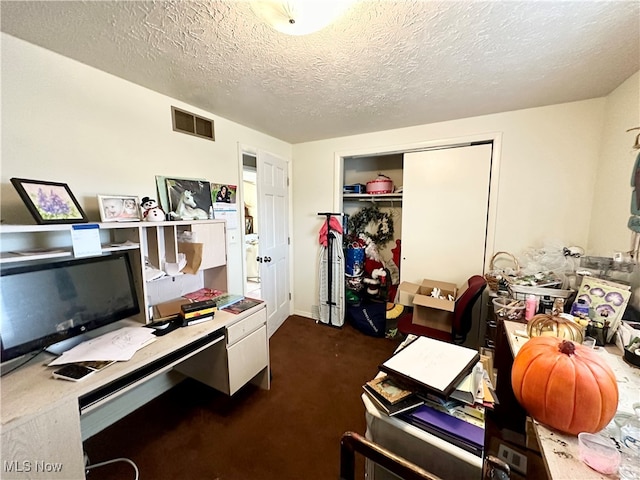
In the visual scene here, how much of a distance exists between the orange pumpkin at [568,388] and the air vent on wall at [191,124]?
8.52 ft

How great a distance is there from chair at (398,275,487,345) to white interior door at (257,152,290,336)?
59.9 inches

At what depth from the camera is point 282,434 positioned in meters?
1.69

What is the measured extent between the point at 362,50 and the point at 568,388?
173 cm

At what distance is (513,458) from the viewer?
57.6 inches

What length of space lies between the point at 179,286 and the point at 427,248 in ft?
8.12

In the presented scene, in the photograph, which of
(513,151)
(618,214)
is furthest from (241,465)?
(513,151)

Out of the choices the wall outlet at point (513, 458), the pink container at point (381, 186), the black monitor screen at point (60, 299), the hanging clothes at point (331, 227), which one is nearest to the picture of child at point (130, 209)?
the black monitor screen at point (60, 299)

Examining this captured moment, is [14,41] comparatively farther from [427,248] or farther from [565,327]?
[427,248]

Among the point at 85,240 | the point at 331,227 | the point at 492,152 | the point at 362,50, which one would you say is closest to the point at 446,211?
the point at 492,152

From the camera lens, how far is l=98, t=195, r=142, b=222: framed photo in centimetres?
147

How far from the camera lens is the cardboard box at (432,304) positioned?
2.30 m

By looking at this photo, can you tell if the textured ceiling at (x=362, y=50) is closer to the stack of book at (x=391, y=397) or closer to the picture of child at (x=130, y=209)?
the picture of child at (x=130, y=209)

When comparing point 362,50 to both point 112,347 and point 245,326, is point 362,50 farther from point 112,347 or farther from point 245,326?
point 112,347

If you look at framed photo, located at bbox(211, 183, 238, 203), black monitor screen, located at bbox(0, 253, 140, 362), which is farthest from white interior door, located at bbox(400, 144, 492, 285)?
black monitor screen, located at bbox(0, 253, 140, 362)
